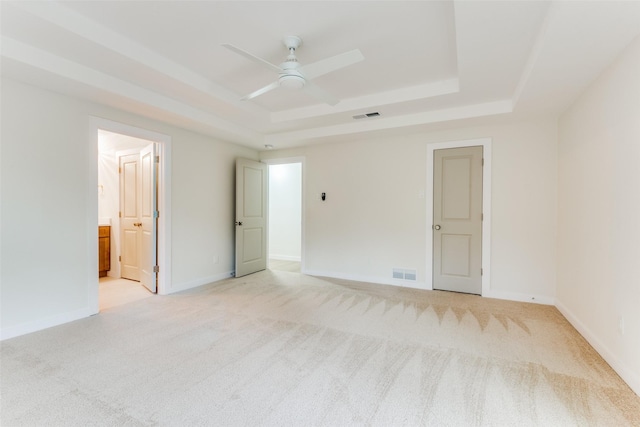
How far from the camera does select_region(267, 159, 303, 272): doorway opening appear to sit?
6879 mm

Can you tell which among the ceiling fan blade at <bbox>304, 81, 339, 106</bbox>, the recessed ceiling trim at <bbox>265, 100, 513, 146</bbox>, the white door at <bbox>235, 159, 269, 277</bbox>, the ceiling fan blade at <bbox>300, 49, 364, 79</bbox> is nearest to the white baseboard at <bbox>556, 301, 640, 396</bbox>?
the recessed ceiling trim at <bbox>265, 100, 513, 146</bbox>

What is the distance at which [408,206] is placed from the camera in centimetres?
446

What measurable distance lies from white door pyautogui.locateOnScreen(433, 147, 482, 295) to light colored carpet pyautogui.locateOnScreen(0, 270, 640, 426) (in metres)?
0.75

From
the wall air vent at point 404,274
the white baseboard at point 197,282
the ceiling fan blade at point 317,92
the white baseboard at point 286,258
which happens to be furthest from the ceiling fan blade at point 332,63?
the white baseboard at point 286,258

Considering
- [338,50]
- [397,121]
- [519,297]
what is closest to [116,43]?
[338,50]

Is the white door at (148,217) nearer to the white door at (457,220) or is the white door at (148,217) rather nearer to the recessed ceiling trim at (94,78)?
the recessed ceiling trim at (94,78)

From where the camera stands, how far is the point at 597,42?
1999mm

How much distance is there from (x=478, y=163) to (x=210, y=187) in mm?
4040

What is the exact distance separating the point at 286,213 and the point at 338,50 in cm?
478

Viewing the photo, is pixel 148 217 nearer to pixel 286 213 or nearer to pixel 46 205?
pixel 46 205

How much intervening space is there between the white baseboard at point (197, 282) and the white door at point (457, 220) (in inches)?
133

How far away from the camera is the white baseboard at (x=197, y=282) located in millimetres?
4140

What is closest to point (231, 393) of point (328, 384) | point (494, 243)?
point (328, 384)

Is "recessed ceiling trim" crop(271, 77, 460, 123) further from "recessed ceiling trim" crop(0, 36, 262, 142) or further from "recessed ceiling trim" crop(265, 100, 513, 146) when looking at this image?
"recessed ceiling trim" crop(0, 36, 262, 142)
